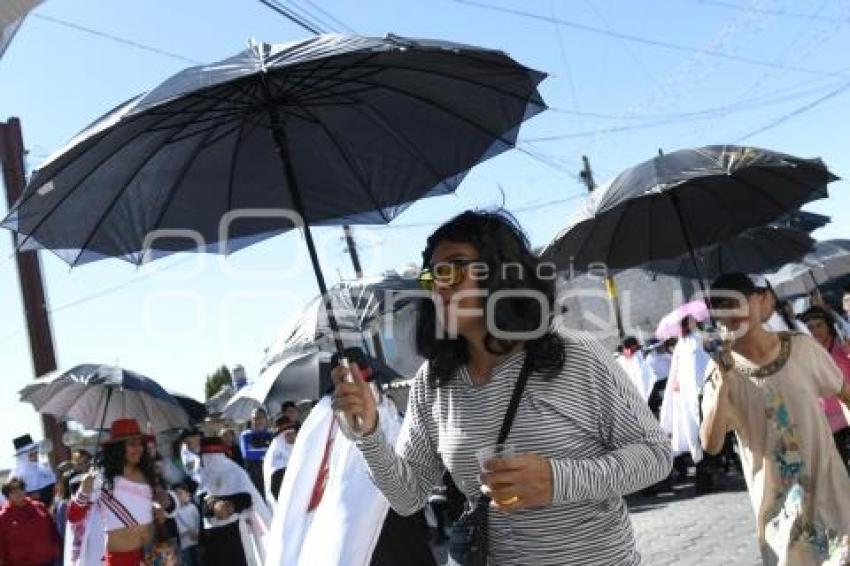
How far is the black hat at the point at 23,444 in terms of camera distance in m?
12.0

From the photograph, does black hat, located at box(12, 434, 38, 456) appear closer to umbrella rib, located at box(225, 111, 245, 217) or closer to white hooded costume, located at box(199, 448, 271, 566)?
white hooded costume, located at box(199, 448, 271, 566)

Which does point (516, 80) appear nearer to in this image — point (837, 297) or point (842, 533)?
point (842, 533)

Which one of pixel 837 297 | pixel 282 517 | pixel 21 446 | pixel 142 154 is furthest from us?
pixel 837 297

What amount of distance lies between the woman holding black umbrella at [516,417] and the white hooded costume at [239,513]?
627cm

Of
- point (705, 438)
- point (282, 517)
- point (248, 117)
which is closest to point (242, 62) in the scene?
point (248, 117)

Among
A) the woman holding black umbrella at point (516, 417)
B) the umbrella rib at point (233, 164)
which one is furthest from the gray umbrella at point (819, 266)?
the woman holding black umbrella at point (516, 417)

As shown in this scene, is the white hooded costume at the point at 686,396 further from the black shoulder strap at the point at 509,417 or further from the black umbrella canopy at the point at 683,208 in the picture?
the black shoulder strap at the point at 509,417

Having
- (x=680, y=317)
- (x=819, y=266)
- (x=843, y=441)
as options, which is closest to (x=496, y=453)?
(x=843, y=441)

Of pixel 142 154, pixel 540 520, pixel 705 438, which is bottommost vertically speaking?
pixel 705 438

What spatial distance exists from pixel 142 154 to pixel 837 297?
17.3 meters

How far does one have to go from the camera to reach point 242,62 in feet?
9.16

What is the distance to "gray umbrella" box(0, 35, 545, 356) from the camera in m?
2.97

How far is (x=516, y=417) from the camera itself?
2406 mm

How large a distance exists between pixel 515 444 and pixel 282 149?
160 centimetres
